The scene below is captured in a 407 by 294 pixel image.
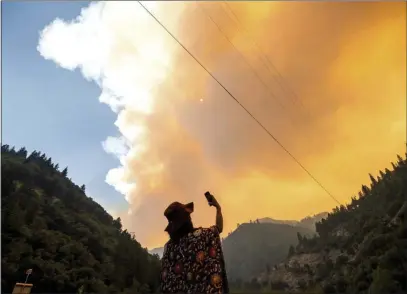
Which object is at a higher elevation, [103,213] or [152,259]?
[103,213]

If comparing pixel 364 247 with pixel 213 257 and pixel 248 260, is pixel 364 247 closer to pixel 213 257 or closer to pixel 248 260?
pixel 248 260

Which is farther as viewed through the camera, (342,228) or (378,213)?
(342,228)

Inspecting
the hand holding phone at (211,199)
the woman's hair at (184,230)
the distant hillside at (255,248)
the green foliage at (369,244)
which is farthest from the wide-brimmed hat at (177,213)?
the distant hillside at (255,248)

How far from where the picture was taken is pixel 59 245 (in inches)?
1000

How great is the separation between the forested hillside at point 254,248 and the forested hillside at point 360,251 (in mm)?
2828

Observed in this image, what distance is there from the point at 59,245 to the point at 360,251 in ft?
89.3

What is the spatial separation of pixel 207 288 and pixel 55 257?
1010 inches

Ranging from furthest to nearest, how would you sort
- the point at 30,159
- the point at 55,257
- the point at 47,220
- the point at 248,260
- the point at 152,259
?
the point at 248,260, the point at 30,159, the point at 152,259, the point at 47,220, the point at 55,257

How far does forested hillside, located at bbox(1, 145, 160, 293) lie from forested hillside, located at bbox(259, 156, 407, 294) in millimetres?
17016

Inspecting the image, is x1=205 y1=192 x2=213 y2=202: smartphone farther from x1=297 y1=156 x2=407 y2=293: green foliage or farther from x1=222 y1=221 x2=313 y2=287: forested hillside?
x1=222 y1=221 x2=313 y2=287: forested hillside

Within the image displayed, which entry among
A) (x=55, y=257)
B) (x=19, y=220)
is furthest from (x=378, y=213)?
(x=19, y=220)

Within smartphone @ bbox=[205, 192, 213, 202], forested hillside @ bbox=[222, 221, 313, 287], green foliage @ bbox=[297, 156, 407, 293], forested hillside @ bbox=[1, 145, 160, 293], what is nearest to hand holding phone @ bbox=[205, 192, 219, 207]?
smartphone @ bbox=[205, 192, 213, 202]

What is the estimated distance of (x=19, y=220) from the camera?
24.0 m

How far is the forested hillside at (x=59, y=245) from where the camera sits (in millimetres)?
20266
